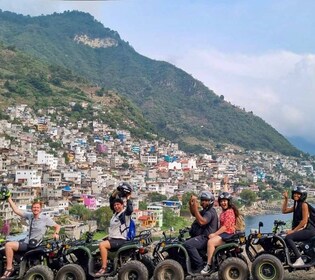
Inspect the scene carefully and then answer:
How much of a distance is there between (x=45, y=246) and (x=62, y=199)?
52314mm

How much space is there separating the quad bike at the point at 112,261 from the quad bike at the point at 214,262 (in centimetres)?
27

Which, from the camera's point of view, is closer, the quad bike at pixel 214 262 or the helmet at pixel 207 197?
the quad bike at pixel 214 262

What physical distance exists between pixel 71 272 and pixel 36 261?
0.63 meters

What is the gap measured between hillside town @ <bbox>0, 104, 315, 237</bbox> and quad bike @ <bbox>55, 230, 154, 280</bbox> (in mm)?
37574

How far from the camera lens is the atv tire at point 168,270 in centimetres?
725

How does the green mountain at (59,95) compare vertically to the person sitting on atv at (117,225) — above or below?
above

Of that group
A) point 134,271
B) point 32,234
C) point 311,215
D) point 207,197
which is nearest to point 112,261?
point 134,271

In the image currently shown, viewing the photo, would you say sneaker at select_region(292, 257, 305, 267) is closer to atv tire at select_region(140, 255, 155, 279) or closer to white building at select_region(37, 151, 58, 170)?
atv tire at select_region(140, 255, 155, 279)

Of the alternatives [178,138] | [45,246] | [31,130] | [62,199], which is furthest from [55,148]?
[45,246]

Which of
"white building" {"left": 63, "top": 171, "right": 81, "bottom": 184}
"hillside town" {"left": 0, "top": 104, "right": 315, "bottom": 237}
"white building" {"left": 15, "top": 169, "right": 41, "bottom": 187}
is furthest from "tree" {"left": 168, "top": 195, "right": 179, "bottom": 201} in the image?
"white building" {"left": 15, "top": 169, "right": 41, "bottom": 187}

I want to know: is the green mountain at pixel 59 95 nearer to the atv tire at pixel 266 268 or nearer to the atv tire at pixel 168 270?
the atv tire at pixel 168 270

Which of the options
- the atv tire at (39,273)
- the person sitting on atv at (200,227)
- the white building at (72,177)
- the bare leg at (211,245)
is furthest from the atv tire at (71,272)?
the white building at (72,177)

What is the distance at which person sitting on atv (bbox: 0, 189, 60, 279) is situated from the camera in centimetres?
742

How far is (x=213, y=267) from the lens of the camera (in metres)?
7.27
